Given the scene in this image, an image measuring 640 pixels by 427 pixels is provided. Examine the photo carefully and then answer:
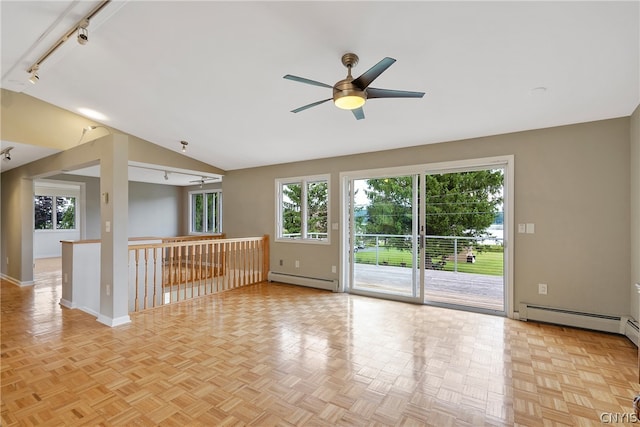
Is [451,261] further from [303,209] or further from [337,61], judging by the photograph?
[337,61]

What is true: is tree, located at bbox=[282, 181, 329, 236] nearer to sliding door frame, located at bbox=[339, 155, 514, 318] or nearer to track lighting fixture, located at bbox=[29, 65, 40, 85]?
sliding door frame, located at bbox=[339, 155, 514, 318]

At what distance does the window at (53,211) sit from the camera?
814 cm

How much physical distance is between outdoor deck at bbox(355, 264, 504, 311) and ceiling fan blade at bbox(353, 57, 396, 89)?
312 centimetres

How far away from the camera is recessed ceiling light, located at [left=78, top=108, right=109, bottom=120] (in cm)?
433

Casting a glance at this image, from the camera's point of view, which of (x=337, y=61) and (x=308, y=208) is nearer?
(x=337, y=61)

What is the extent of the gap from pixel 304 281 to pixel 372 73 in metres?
4.06

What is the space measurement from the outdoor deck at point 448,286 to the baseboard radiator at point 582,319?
614 millimetres

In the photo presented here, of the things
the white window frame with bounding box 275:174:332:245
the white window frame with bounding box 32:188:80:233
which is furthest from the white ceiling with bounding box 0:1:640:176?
the white window frame with bounding box 32:188:80:233

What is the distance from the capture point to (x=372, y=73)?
2020 millimetres

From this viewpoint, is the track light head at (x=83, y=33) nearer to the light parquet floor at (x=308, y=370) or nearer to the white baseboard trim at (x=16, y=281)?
the light parquet floor at (x=308, y=370)

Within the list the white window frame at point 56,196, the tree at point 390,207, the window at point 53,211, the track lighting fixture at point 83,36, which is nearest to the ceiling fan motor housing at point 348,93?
the track lighting fixture at point 83,36

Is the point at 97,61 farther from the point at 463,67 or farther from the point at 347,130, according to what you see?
the point at 463,67

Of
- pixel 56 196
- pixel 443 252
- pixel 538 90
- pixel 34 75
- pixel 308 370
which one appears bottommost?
pixel 308 370

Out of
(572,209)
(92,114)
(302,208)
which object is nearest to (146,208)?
(92,114)
